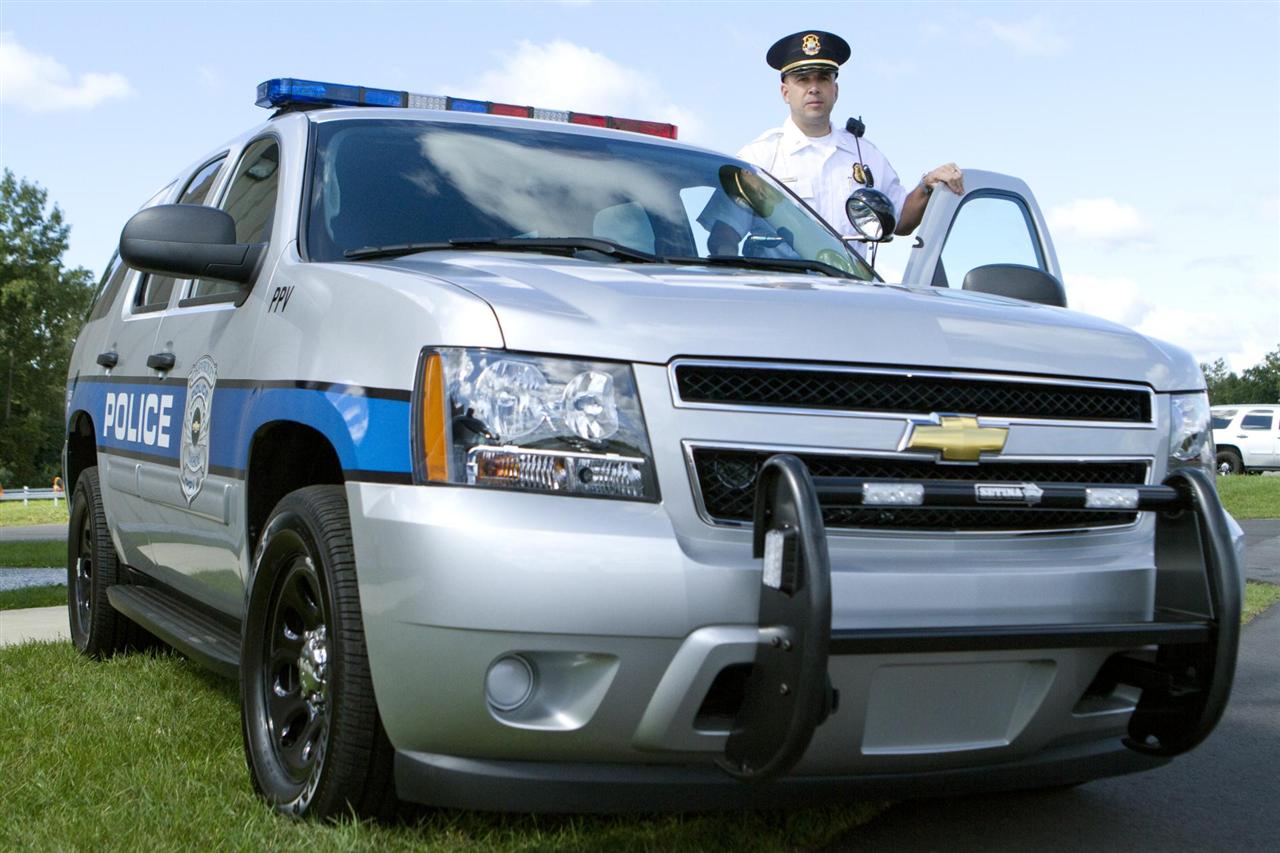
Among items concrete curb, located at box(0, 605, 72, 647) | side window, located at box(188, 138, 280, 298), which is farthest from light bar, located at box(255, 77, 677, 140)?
concrete curb, located at box(0, 605, 72, 647)

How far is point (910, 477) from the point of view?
2969 mm

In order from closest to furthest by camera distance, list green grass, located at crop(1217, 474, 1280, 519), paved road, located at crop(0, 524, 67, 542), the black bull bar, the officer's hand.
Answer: the black bull bar < the officer's hand < green grass, located at crop(1217, 474, 1280, 519) < paved road, located at crop(0, 524, 67, 542)

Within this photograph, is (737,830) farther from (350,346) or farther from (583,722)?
(350,346)

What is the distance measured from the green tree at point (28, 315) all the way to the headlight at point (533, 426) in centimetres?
6409

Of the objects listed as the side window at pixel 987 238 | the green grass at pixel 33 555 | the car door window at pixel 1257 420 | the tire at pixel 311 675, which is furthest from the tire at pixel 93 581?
the car door window at pixel 1257 420

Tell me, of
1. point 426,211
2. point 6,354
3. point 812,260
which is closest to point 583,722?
point 426,211

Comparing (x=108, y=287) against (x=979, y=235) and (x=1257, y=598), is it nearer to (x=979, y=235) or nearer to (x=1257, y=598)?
(x=979, y=235)

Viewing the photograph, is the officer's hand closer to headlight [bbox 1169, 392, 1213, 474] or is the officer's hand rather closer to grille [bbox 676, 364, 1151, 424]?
headlight [bbox 1169, 392, 1213, 474]

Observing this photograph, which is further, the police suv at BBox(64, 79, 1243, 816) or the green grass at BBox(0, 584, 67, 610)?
the green grass at BBox(0, 584, 67, 610)

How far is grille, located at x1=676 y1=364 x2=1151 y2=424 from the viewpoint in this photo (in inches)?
114

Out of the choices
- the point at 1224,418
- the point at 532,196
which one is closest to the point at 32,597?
the point at 532,196

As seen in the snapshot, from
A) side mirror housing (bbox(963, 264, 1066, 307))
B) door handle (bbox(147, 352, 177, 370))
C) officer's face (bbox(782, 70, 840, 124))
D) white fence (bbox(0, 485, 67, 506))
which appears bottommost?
white fence (bbox(0, 485, 67, 506))

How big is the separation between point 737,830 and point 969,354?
122 centimetres

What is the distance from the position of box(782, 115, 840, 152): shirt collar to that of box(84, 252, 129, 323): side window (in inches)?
111
